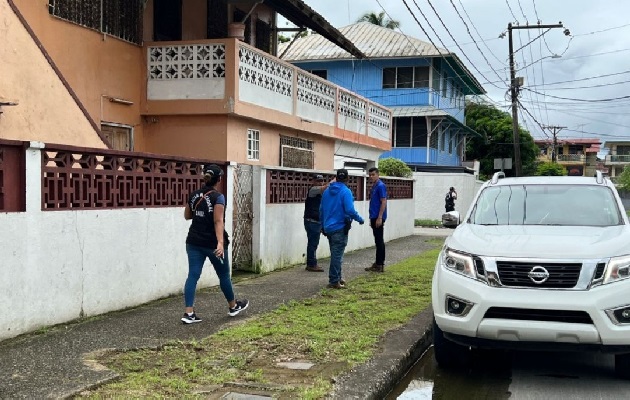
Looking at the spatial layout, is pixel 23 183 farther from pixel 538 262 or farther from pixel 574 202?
pixel 574 202

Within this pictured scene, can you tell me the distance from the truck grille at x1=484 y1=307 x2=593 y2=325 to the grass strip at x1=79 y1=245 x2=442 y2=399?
1246mm

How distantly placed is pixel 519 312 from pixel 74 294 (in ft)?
14.5

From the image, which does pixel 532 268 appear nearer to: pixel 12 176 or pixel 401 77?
pixel 12 176

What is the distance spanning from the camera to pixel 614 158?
90.7 m

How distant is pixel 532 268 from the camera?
17.5ft

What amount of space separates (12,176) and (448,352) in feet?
14.2

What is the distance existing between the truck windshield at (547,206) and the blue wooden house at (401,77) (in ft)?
84.3

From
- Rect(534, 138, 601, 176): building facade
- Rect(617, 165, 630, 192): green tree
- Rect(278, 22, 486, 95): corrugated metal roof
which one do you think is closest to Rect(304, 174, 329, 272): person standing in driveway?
Rect(278, 22, 486, 95): corrugated metal roof

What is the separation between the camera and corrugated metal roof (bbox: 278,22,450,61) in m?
32.9

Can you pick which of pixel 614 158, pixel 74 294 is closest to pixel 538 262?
pixel 74 294

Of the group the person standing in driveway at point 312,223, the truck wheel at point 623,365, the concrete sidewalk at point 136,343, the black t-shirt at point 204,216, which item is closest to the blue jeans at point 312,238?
the person standing in driveway at point 312,223

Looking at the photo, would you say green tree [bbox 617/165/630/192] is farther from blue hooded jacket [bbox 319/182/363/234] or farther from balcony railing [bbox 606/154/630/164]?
blue hooded jacket [bbox 319/182/363/234]

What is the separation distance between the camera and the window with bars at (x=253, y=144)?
13641 millimetres

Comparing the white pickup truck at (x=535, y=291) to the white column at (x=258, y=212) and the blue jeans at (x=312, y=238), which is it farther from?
the blue jeans at (x=312, y=238)
